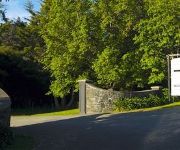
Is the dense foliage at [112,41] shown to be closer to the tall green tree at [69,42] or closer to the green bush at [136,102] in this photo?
the tall green tree at [69,42]

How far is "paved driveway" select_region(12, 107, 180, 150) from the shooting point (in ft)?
45.3

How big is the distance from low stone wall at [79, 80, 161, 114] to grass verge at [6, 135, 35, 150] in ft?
47.1

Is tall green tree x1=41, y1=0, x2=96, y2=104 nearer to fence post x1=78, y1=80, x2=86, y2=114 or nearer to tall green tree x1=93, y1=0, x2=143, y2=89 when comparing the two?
tall green tree x1=93, y1=0, x2=143, y2=89

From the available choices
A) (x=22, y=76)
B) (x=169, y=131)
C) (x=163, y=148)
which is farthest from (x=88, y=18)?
(x=163, y=148)

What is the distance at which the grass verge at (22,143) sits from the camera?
1445 cm

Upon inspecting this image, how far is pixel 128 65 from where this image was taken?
34500mm

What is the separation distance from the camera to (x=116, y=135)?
15.5 metres

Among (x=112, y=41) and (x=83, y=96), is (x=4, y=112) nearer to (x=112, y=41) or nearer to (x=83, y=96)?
(x=83, y=96)

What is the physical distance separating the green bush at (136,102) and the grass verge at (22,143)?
13.4 metres

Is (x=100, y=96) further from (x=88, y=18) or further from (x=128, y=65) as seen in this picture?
(x=88, y=18)

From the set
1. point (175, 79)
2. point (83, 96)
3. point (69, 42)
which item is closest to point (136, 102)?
point (83, 96)

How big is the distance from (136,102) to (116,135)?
1404 centimetres

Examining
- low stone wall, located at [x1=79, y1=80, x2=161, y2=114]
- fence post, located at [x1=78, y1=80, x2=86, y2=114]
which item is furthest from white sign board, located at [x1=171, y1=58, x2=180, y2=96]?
fence post, located at [x1=78, y1=80, x2=86, y2=114]

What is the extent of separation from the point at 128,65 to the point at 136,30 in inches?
102
